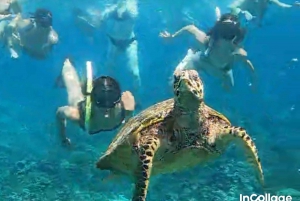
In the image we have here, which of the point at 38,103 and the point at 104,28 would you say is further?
the point at 104,28

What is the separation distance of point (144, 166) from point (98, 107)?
304 cm

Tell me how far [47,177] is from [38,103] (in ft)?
14.1

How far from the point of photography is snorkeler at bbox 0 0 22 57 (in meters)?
11.7

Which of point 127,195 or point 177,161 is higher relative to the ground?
point 127,195

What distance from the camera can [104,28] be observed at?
17.0 meters

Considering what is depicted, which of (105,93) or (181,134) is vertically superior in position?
(105,93)

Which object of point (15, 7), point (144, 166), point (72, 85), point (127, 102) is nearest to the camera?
point (144, 166)

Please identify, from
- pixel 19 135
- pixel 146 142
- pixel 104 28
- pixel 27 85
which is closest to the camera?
pixel 146 142

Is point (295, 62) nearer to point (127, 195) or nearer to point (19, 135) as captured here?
point (127, 195)

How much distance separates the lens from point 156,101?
47.7 feet

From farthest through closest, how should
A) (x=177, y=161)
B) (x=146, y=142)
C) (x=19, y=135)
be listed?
(x=19, y=135)
(x=177, y=161)
(x=146, y=142)

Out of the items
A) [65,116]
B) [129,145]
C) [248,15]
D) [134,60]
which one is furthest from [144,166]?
[134,60]

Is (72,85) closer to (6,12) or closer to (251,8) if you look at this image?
(6,12)

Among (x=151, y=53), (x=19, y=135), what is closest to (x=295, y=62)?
(x=151, y=53)
